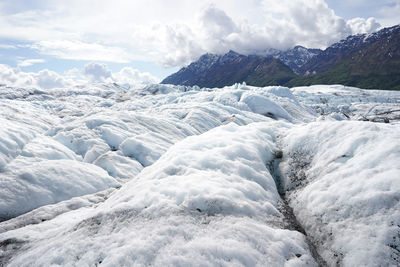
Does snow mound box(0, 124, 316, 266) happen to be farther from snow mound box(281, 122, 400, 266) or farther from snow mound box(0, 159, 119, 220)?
snow mound box(0, 159, 119, 220)

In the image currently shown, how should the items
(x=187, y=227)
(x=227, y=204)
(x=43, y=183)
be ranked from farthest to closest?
1. (x=43, y=183)
2. (x=227, y=204)
3. (x=187, y=227)

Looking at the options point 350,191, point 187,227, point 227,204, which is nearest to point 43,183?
point 187,227

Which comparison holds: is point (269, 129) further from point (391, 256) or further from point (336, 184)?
point (391, 256)

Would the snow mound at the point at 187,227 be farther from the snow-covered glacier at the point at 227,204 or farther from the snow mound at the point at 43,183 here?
the snow mound at the point at 43,183

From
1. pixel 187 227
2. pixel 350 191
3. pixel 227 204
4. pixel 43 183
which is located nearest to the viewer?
pixel 187 227

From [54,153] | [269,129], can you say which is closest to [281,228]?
[269,129]

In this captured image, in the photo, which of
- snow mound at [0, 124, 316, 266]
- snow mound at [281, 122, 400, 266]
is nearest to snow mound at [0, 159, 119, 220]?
snow mound at [0, 124, 316, 266]

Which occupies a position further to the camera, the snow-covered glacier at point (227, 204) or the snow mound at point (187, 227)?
the snow-covered glacier at point (227, 204)

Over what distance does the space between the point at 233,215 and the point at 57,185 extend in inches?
425

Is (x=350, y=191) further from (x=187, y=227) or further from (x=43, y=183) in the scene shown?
(x=43, y=183)

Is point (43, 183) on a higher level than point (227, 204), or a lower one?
lower

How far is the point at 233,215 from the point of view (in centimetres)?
721

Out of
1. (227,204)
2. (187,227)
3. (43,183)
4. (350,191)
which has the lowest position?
(43,183)

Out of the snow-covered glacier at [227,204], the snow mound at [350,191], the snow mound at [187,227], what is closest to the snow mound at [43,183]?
the snow-covered glacier at [227,204]
